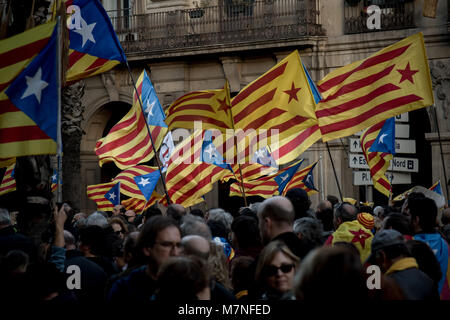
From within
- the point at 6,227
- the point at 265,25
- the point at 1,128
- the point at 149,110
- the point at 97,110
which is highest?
the point at 265,25

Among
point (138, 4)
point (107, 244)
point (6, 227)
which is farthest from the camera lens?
point (138, 4)

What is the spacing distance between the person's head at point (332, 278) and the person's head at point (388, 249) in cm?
185

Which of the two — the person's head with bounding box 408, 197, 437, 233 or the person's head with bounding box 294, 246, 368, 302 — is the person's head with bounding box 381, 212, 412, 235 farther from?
the person's head with bounding box 294, 246, 368, 302

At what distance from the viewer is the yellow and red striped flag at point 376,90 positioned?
30.6 feet

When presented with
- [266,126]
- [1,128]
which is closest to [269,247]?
[1,128]

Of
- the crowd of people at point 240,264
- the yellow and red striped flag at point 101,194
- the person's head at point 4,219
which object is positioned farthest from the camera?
the yellow and red striped flag at point 101,194

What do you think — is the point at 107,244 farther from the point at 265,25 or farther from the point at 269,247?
the point at 265,25

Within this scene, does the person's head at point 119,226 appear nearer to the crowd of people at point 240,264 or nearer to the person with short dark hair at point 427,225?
the crowd of people at point 240,264

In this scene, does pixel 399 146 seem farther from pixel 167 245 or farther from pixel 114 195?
pixel 167 245

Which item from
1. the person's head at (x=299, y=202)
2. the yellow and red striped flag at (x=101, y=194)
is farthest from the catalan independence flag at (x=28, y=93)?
the yellow and red striped flag at (x=101, y=194)

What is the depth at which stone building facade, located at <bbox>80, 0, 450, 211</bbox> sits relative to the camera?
61.5ft

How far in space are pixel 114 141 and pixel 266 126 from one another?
3215 mm

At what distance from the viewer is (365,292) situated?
3270 millimetres

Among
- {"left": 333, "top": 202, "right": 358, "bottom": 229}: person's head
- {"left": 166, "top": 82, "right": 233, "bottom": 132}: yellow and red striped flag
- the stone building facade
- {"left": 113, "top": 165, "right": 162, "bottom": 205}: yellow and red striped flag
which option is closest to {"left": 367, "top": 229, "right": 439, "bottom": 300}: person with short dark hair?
{"left": 333, "top": 202, "right": 358, "bottom": 229}: person's head
